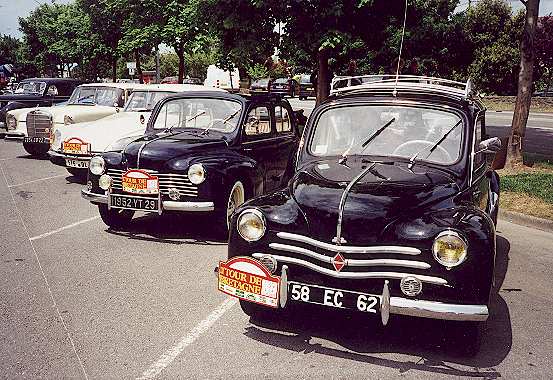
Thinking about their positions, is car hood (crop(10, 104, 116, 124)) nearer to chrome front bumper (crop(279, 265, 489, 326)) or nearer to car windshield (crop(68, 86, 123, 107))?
car windshield (crop(68, 86, 123, 107))

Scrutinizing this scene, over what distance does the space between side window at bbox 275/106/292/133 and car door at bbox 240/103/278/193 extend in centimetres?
17

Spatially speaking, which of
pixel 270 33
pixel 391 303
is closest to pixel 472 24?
pixel 270 33

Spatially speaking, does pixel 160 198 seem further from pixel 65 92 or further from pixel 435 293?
pixel 65 92

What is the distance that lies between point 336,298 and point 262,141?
434 cm

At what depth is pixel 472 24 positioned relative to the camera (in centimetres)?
3966

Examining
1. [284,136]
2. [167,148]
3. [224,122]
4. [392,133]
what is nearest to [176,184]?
[167,148]

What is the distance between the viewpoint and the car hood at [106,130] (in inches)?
409

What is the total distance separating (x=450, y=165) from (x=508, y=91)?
40424 millimetres

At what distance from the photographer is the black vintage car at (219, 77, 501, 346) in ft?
12.4

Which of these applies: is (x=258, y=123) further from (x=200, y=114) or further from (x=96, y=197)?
(x=96, y=197)

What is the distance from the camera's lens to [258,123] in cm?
802

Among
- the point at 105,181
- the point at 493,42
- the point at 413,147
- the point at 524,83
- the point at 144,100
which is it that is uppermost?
the point at 493,42

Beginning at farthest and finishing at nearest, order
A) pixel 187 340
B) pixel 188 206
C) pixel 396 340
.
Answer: pixel 188 206 → pixel 396 340 → pixel 187 340

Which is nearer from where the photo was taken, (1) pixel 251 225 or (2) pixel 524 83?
(1) pixel 251 225
